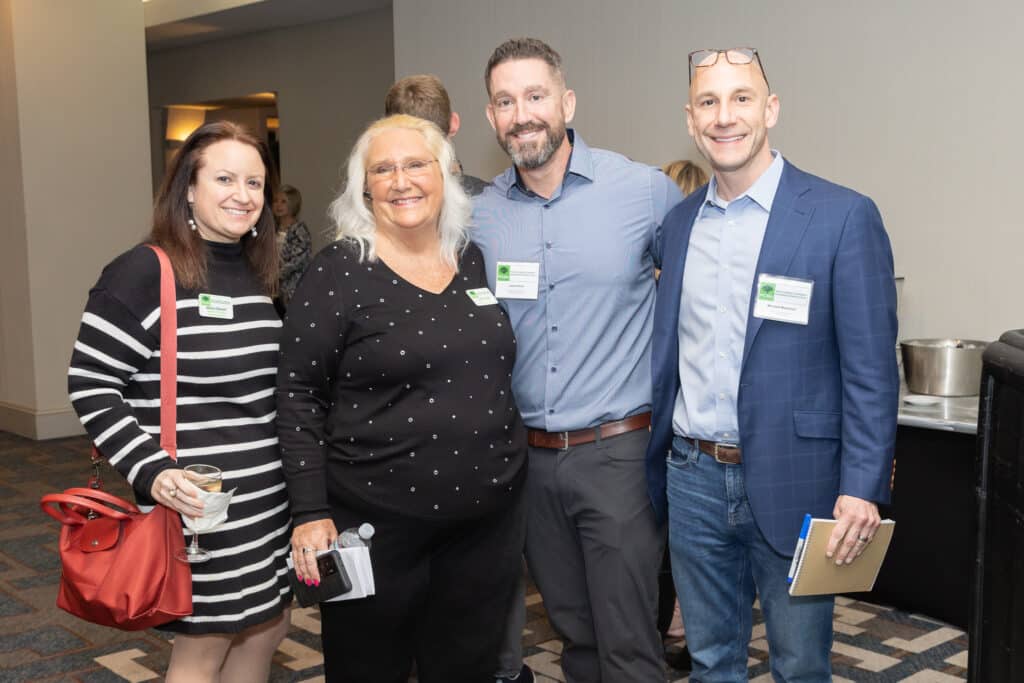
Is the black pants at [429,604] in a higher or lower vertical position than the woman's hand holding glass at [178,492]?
lower

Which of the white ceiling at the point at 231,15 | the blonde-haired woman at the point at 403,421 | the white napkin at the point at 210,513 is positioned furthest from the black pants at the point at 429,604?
the white ceiling at the point at 231,15

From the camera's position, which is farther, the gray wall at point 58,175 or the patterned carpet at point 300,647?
the gray wall at point 58,175

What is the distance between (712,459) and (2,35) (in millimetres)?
6465

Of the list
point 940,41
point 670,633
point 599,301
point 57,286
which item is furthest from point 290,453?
point 57,286

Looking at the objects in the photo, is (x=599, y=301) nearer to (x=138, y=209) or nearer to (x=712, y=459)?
(x=712, y=459)

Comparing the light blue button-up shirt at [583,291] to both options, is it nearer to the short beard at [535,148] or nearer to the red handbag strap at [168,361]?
the short beard at [535,148]

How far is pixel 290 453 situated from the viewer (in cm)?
198

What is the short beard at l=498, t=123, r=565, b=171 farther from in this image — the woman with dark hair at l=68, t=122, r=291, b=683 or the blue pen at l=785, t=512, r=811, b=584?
the blue pen at l=785, t=512, r=811, b=584

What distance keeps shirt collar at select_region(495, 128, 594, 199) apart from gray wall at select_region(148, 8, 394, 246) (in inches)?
236

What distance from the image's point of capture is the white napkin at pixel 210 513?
184 cm

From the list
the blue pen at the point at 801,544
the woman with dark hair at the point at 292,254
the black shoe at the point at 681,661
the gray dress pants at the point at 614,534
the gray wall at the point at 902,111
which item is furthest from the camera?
the woman with dark hair at the point at 292,254

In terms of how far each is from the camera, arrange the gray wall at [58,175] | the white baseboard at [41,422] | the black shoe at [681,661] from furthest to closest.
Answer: the white baseboard at [41,422]
the gray wall at [58,175]
the black shoe at [681,661]

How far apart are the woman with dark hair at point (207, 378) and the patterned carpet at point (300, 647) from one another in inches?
46.3

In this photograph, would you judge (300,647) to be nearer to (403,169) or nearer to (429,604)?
(429,604)
